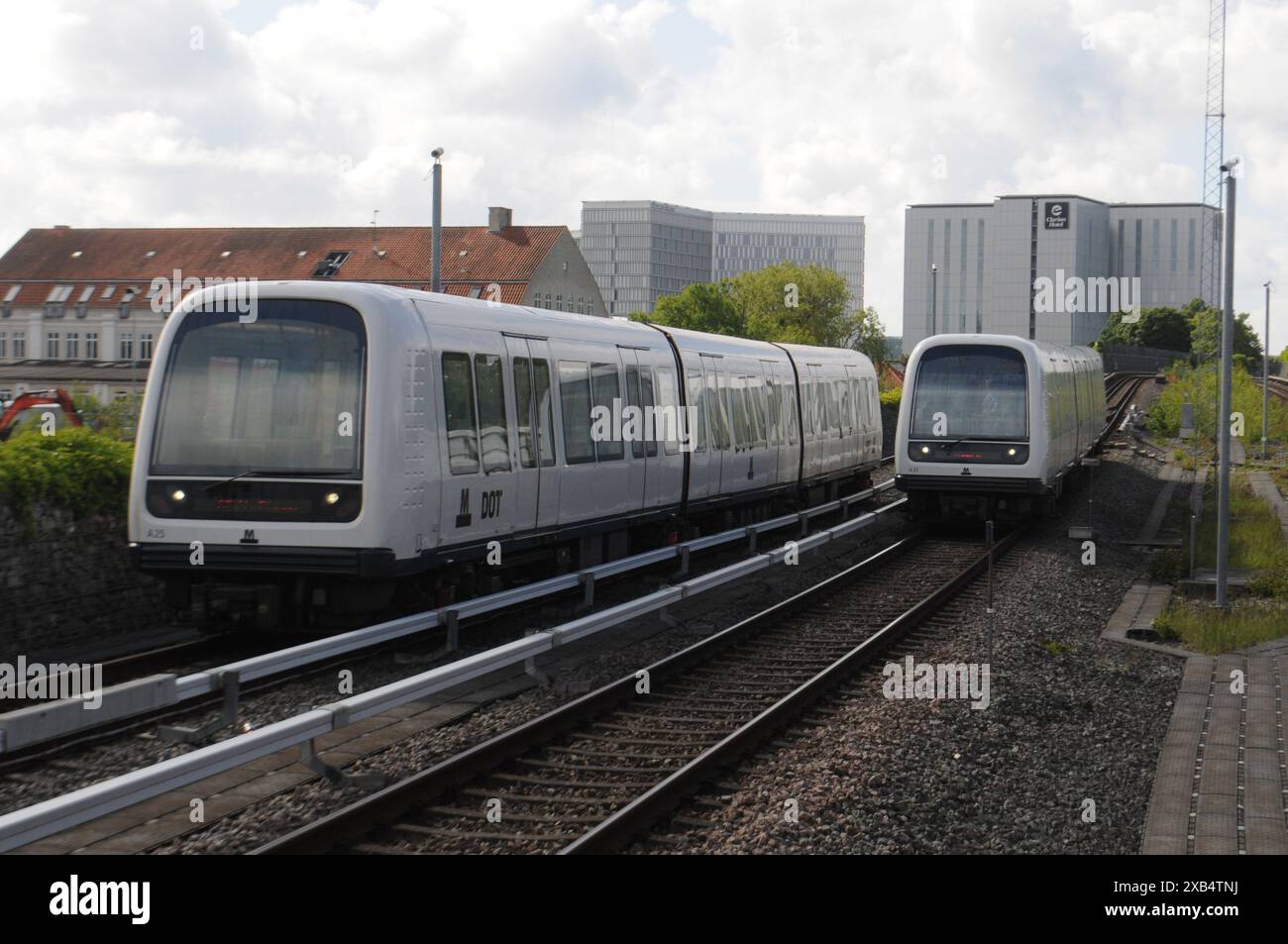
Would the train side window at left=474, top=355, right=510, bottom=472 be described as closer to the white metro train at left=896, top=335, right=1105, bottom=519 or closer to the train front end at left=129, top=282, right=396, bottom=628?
the train front end at left=129, top=282, right=396, bottom=628

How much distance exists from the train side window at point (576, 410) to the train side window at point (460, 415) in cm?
207

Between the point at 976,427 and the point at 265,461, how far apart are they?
535 inches

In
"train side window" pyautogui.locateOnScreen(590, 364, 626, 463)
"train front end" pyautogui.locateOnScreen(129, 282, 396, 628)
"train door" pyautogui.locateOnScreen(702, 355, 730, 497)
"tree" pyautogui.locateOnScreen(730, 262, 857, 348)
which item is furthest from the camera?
"tree" pyautogui.locateOnScreen(730, 262, 857, 348)

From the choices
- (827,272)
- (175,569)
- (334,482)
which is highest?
(827,272)

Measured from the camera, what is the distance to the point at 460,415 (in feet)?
42.4

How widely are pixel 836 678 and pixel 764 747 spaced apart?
232cm

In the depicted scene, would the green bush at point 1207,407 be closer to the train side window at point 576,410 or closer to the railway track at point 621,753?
the train side window at point 576,410

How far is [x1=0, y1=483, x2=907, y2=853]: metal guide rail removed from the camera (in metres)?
6.24

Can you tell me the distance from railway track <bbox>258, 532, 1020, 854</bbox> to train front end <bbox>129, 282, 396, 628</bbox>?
2639 millimetres

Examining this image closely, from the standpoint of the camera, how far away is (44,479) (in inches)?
499

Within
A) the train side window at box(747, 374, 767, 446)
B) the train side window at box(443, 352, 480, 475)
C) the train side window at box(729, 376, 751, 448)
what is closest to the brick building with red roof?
the train side window at box(747, 374, 767, 446)
